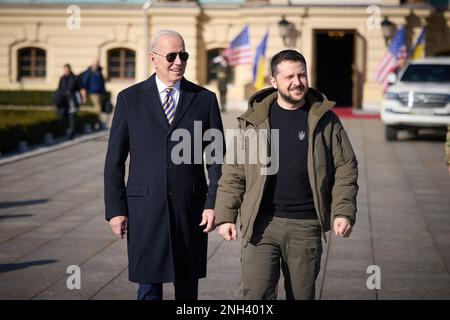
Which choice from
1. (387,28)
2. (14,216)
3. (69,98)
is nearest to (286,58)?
(14,216)

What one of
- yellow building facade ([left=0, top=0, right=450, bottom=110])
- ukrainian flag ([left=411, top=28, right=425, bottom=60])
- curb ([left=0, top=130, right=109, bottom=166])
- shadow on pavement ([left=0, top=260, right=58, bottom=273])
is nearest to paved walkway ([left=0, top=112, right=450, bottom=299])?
shadow on pavement ([left=0, top=260, right=58, bottom=273])

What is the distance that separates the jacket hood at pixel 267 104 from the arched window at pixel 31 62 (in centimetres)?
3022

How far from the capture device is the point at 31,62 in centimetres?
3491

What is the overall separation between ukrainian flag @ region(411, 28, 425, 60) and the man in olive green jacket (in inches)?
995

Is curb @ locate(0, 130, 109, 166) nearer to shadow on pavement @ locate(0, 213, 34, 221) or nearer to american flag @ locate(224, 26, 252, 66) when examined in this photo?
american flag @ locate(224, 26, 252, 66)

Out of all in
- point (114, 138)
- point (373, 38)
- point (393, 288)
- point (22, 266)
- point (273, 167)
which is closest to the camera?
point (273, 167)

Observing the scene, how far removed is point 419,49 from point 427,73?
8.35 m

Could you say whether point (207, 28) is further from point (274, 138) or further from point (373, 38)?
point (274, 138)

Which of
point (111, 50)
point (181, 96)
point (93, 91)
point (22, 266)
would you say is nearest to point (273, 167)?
point (181, 96)

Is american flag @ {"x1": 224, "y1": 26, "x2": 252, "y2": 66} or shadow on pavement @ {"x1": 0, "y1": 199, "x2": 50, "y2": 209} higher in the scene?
american flag @ {"x1": 224, "y1": 26, "x2": 252, "y2": 66}

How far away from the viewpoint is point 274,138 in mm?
5574

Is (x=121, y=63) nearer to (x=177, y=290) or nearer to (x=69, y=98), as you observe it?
(x=69, y=98)

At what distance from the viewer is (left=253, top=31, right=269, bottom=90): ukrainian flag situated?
95.5 ft
